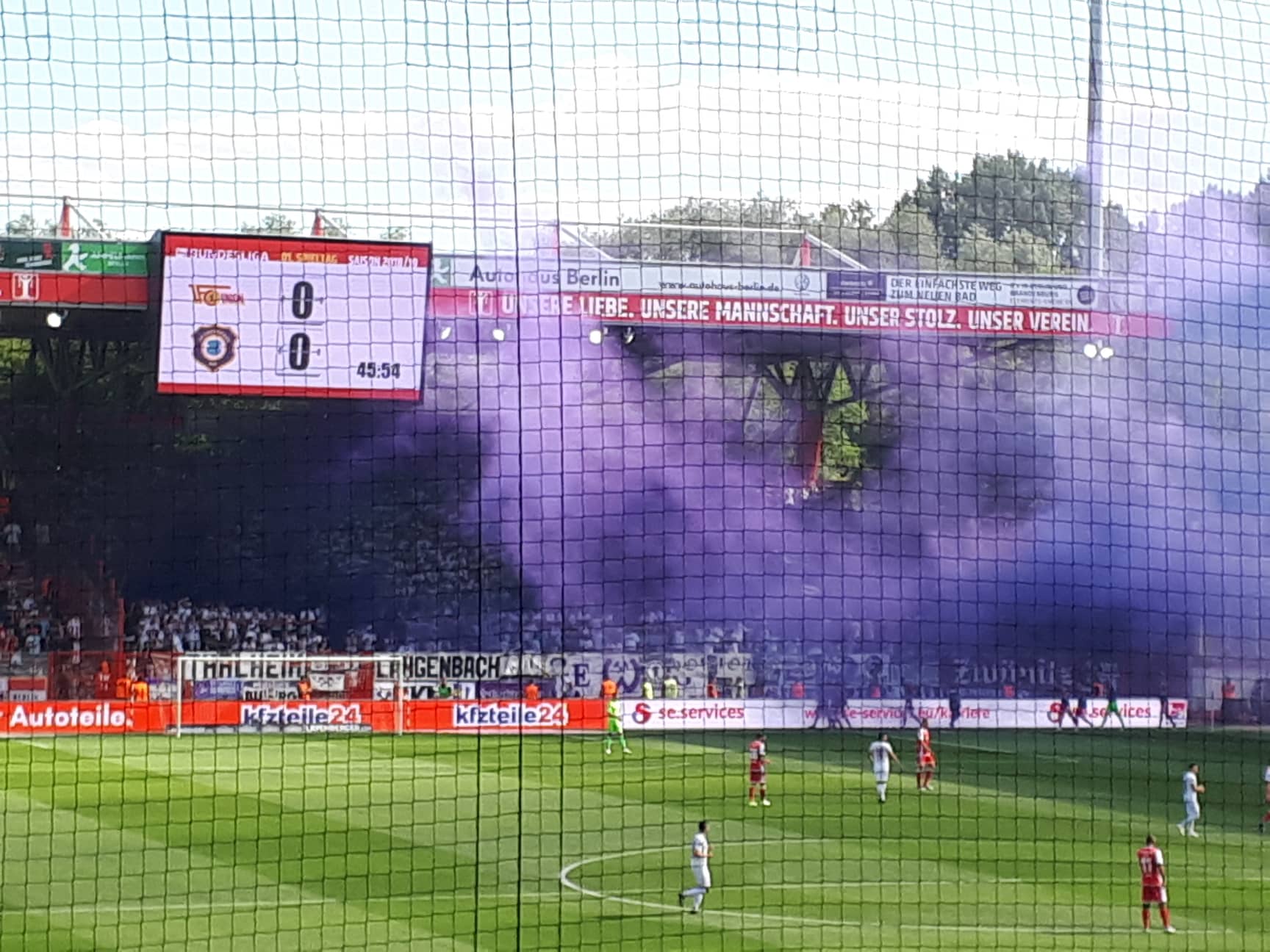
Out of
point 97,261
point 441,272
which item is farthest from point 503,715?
point 441,272

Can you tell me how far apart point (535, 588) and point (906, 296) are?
54.2 ft

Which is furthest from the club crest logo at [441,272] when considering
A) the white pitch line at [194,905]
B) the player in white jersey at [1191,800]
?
the player in white jersey at [1191,800]

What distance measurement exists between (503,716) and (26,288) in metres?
12.2

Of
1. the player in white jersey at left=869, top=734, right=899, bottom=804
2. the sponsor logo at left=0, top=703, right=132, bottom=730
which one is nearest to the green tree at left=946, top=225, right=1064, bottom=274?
the player in white jersey at left=869, top=734, right=899, bottom=804

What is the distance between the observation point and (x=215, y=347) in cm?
2428

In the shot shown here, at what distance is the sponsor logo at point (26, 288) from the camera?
26503 millimetres

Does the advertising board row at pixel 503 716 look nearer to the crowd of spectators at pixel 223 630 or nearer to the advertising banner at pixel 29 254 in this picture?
the crowd of spectators at pixel 223 630

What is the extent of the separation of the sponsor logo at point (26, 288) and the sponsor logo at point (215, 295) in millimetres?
3900

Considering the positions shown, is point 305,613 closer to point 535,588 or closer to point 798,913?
point 535,588

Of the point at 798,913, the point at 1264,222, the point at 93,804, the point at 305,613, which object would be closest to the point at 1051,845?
the point at 798,913

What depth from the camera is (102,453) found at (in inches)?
1357

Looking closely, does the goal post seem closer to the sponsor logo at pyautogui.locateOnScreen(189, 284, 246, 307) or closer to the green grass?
the green grass

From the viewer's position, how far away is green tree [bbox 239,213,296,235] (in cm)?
1980

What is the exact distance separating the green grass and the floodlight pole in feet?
16.8
